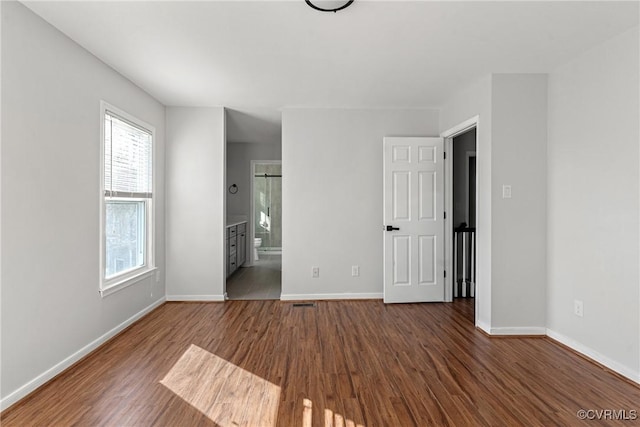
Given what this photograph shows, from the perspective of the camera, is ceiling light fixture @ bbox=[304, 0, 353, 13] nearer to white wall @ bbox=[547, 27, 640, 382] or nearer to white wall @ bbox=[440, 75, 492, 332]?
white wall @ bbox=[440, 75, 492, 332]

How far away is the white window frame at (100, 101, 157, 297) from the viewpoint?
3.04 m

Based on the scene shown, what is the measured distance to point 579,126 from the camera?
2939 millimetres

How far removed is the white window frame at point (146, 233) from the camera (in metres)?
3.04

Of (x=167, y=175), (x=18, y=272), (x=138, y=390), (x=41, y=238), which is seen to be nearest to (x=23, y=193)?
(x=41, y=238)

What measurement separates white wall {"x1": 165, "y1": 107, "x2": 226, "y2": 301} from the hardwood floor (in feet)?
3.05

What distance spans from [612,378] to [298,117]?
398cm

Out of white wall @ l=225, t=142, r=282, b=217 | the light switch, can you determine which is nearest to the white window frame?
white wall @ l=225, t=142, r=282, b=217

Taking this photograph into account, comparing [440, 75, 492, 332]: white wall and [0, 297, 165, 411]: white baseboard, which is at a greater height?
[440, 75, 492, 332]: white wall

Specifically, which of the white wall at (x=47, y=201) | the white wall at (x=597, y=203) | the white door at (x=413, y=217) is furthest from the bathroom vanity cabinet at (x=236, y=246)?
the white wall at (x=597, y=203)

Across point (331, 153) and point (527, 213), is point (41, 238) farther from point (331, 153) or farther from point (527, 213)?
point (527, 213)

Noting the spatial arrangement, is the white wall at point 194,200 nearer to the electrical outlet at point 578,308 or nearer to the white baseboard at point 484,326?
the white baseboard at point 484,326

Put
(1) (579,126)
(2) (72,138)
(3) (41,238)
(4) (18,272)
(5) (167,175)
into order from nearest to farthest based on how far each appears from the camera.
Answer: (4) (18,272)
(3) (41,238)
(2) (72,138)
(1) (579,126)
(5) (167,175)

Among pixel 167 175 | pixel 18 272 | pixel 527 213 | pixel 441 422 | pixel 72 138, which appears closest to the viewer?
pixel 441 422

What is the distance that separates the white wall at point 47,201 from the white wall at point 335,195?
6.89 ft
